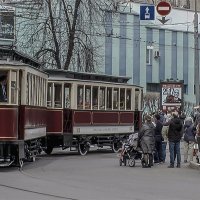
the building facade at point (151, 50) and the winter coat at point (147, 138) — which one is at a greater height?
the building facade at point (151, 50)

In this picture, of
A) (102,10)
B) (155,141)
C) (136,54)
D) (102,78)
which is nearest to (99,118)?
(102,78)

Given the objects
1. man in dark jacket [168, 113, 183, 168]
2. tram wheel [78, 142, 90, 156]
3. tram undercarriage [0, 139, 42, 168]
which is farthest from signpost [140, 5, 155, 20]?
tram undercarriage [0, 139, 42, 168]

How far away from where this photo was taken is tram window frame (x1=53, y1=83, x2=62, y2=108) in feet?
94.6

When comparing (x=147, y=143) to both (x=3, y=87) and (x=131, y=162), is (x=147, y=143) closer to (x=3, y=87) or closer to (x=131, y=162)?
(x=131, y=162)

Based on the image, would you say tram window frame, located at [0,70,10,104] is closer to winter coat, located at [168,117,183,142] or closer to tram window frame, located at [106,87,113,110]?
winter coat, located at [168,117,183,142]

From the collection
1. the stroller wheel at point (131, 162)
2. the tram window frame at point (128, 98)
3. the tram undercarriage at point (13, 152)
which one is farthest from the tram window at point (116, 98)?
the tram undercarriage at point (13, 152)

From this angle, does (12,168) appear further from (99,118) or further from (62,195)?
(99,118)

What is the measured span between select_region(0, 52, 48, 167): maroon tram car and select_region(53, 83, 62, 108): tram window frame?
5.88 metres

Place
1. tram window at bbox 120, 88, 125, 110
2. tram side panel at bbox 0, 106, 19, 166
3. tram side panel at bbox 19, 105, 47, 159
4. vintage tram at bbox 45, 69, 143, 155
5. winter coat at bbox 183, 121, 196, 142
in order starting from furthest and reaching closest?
tram window at bbox 120, 88, 125, 110 < vintage tram at bbox 45, 69, 143, 155 < winter coat at bbox 183, 121, 196, 142 < tram side panel at bbox 19, 105, 47, 159 < tram side panel at bbox 0, 106, 19, 166

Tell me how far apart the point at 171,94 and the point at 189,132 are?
50.0 feet

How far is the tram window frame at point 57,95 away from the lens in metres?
28.8

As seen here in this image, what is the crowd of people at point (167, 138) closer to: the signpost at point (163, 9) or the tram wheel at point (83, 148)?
the tram wheel at point (83, 148)

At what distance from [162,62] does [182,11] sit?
5282 mm

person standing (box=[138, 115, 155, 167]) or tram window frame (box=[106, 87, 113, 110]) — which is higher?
tram window frame (box=[106, 87, 113, 110])
